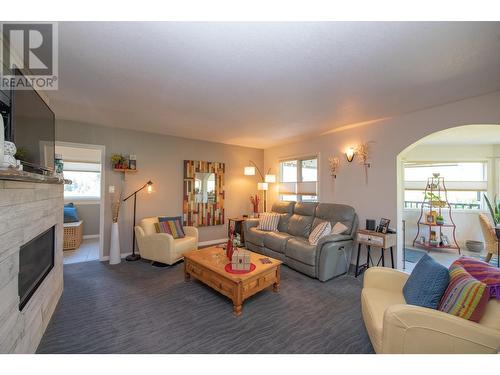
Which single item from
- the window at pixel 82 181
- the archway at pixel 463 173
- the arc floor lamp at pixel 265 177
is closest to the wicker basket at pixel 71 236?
the window at pixel 82 181

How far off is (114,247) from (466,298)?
172 inches

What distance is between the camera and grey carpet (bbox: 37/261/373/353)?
1703mm

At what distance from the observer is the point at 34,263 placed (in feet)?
5.67

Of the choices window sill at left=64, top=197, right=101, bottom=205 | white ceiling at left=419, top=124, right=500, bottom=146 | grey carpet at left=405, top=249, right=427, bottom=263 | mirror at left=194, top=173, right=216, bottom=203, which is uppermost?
white ceiling at left=419, top=124, right=500, bottom=146

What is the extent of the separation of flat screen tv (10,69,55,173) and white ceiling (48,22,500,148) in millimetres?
468

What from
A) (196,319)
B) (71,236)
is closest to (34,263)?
(196,319)

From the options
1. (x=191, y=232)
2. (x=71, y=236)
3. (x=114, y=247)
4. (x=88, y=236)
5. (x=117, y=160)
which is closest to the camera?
(x=114, y=247)

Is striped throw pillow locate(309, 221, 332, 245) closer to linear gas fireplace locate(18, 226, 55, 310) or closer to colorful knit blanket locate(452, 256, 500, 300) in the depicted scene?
colorful knit blanket locate(452, 256, 500, 300)

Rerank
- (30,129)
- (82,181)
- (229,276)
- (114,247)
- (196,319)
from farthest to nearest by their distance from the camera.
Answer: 1. (82,181)
2. (114,247)
3. (229,276)
4. (196,319)
5. (30,129)

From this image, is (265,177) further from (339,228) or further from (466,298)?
(466,298)

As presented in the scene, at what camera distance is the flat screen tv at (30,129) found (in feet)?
4.53

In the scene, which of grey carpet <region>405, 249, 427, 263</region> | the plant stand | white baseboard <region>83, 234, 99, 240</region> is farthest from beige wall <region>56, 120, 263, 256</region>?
the plant stand
